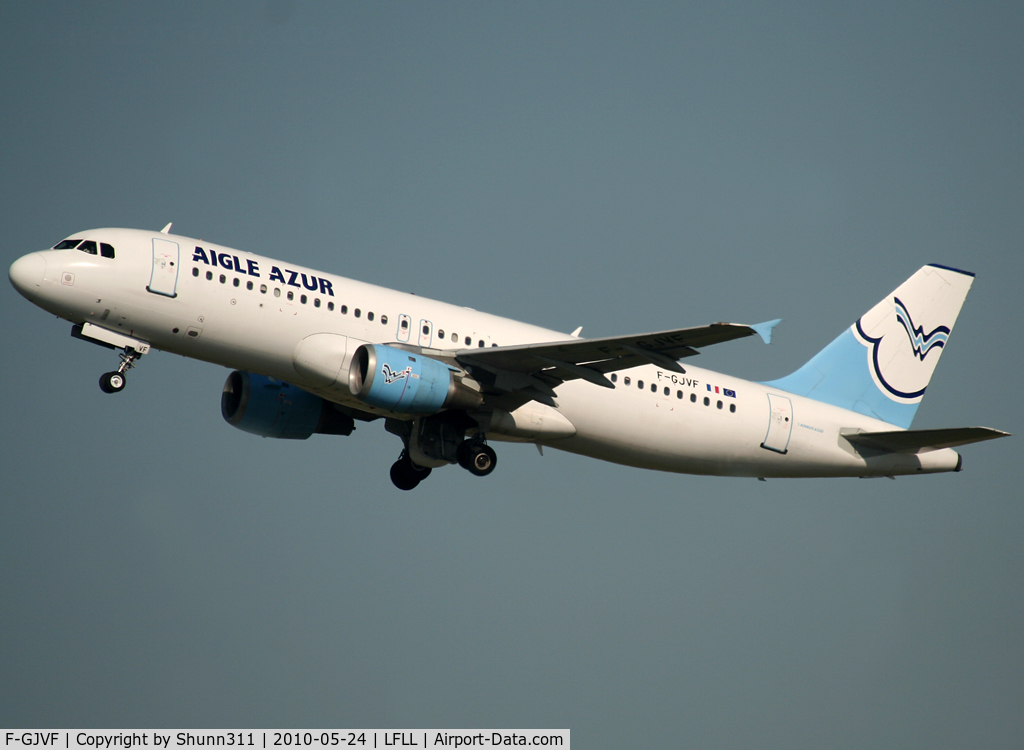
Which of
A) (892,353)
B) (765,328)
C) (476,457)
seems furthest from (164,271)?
(892,353)

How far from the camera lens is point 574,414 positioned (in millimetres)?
31859

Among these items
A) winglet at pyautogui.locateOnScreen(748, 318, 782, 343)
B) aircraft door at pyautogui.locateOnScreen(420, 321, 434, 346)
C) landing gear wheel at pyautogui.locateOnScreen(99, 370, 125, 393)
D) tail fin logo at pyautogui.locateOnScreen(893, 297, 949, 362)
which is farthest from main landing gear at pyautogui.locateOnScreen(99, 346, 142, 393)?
tail fin logo at pyautogui.locateOnScreen(893, 297, 949, 362)

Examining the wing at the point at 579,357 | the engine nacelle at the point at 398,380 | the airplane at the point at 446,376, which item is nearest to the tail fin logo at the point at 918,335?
the airplane at the point at 446,376

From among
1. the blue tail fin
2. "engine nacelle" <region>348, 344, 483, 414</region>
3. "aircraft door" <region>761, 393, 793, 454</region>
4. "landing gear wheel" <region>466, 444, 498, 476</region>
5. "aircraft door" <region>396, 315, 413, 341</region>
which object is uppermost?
the blue tail fin

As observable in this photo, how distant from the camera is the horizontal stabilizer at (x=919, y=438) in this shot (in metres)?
31.9

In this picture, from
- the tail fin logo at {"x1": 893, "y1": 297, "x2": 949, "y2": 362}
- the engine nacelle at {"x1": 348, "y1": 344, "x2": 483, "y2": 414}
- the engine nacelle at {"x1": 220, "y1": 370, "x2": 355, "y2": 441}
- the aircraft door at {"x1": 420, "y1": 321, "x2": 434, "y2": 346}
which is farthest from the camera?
the tail fin logo at {"x1": 893, "y1": 297, "x2": 949, "y2": 362}

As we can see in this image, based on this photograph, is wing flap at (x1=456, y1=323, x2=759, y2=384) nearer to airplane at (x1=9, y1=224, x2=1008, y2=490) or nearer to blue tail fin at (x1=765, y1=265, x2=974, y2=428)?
airplane at (x1=9, y1=224, x2=1008, y2=490)

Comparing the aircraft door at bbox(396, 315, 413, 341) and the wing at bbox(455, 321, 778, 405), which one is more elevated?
the aircraft door at bbox(396, 315, 413, 341)

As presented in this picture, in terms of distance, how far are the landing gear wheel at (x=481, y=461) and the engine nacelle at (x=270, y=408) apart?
5.88 m

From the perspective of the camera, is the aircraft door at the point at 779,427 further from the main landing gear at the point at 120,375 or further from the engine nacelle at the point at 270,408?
the main landing gear at the point at 120,375

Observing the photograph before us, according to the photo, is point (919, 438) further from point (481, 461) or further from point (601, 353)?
point (481, 461)

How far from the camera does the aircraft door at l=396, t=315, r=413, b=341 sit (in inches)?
1201

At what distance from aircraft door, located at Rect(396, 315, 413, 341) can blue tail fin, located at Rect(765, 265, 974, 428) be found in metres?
12.8

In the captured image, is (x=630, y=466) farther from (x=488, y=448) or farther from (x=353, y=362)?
(x=353, y=362)
